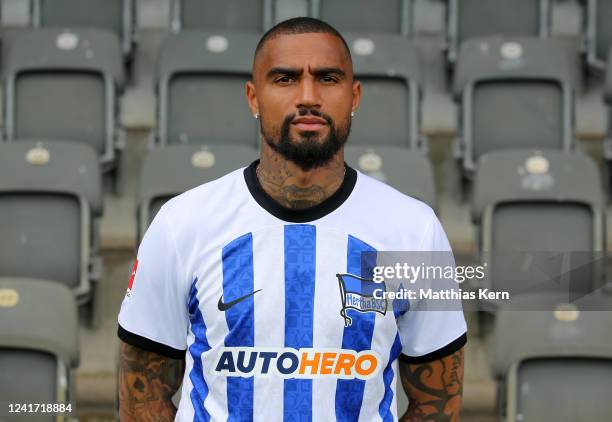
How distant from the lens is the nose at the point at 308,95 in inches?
69.5

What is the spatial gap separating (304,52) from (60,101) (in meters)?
3.20

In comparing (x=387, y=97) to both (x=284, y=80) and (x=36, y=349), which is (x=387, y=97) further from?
(x=284, y=80)

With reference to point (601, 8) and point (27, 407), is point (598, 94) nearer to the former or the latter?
point (601, 8)

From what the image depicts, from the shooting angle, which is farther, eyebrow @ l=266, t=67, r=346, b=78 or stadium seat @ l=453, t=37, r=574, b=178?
stadium seat @ l=453, t=37, r=574, b=178

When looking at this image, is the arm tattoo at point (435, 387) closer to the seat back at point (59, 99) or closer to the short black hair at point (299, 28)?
the short black hair at point (299, 28)

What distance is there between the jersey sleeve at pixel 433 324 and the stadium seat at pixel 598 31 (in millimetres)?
3614

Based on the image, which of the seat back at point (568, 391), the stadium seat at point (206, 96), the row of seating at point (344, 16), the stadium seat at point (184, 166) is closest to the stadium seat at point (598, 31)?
the row of seating at point (344, 16)

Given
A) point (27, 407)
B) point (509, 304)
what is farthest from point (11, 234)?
point (509, 304)

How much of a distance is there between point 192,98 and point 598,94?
2.11 m

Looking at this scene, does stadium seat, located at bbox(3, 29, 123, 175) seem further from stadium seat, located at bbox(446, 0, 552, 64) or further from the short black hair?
the short black hair

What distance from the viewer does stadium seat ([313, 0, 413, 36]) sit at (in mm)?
5371

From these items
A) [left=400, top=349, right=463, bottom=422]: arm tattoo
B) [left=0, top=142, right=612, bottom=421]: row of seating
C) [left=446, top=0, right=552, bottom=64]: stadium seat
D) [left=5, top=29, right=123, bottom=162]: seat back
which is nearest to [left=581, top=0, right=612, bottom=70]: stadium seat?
[left=446, top=0, right=552, bottom=64]: stadium seat

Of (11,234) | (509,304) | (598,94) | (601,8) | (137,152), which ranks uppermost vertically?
(601,8)

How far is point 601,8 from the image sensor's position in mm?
5285
